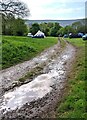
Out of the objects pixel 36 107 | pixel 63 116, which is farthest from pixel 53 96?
pixel 63 116

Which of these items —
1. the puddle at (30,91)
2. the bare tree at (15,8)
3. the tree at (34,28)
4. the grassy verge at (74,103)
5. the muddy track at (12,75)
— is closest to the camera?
the grassy verge at (74,103)

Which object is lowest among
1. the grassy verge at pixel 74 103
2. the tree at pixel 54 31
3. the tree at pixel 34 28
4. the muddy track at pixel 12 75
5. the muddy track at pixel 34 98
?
the tree at pixel 54 31

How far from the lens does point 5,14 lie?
38.6 metres

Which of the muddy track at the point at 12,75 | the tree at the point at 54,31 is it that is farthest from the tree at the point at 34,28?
the muddy track at the point at 12,75

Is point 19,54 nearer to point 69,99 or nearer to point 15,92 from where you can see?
point 15,92

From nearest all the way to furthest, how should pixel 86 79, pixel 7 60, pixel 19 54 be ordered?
1. pixel 86 79
2. pixel 7 60
3. pixel 19 54

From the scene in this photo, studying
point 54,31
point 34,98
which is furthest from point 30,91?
point 54,31

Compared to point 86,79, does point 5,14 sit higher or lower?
higher

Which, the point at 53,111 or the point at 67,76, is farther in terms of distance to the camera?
the point at 67,76

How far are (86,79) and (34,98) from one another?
3882 millimetres

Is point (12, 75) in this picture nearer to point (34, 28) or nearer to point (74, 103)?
point (74, 103)

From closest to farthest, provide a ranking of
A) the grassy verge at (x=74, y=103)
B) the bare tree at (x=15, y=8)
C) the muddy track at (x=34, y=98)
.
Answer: the grassy verge at (x=74, y=103) < the muddy track at (x=34, y=98) < the bare tree at (x=15, y=8)

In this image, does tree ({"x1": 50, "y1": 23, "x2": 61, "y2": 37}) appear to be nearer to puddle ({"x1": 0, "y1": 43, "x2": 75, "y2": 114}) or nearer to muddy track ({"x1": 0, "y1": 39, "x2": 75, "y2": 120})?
puddle ({"x1": 0, "y1": 43, "x2": 75, "y2": 114})

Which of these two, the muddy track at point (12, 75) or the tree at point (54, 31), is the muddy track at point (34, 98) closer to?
the muddy track at point (12, 75)
